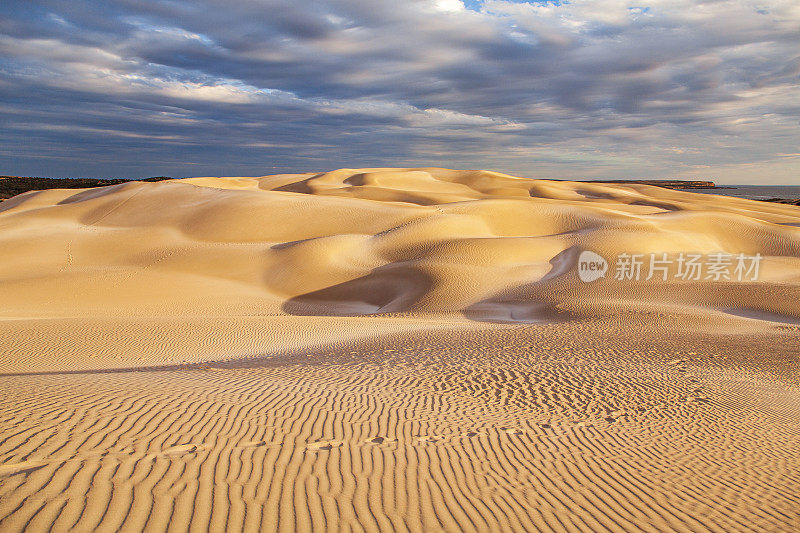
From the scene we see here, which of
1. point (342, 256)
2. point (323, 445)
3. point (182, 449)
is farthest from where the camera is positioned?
point (342, 256)

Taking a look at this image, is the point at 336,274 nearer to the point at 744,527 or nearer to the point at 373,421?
the point at 373,421

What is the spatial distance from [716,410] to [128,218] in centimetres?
3812

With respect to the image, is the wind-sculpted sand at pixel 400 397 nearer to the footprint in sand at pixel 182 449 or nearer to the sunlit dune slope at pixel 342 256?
the footprint in sand at pixel 182 449

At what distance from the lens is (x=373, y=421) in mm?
5895

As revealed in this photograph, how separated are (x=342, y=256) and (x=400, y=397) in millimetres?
19969

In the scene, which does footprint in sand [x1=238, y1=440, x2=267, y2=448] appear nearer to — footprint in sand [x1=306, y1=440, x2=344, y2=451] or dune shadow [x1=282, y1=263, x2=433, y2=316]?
footprint in sand [x1=306, y1=440, x2=344, y2=451]

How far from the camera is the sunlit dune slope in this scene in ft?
61.3

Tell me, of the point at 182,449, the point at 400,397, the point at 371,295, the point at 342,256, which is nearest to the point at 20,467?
the point at 182,449

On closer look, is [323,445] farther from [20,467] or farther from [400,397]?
[20,467]

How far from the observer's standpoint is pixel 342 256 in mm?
26734

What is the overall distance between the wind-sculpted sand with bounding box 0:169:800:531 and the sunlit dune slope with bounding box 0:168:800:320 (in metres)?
0.20

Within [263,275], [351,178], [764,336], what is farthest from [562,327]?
[351,178]

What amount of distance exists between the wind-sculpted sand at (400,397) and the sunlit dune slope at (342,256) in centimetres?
20

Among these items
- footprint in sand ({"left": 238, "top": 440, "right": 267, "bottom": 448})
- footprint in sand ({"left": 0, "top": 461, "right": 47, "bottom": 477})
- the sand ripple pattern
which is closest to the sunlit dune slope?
the sand ripple pattern
